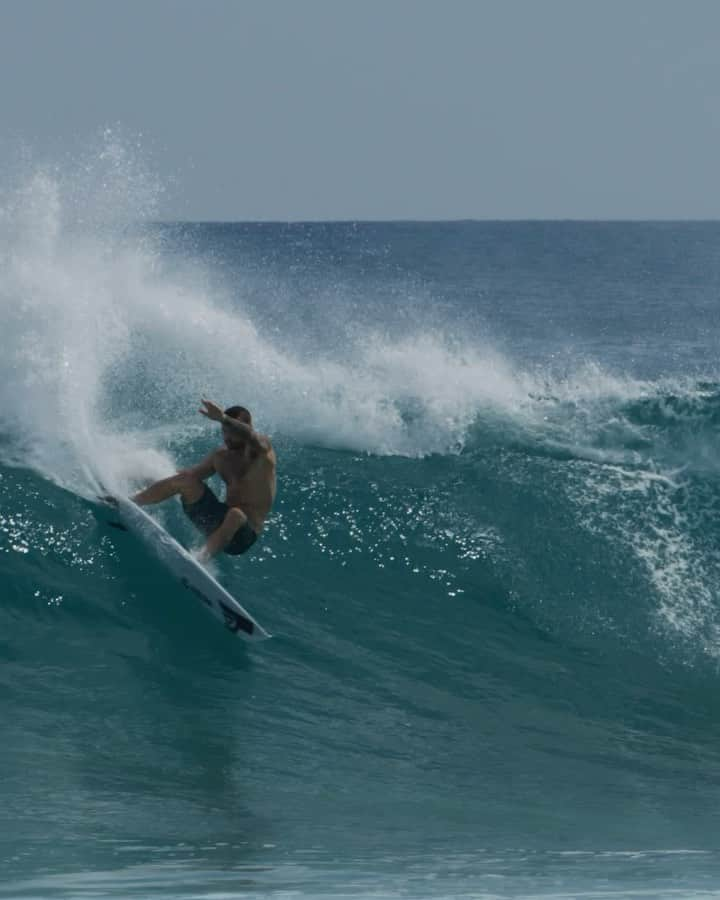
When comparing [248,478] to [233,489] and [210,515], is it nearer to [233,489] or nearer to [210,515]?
[233,489]

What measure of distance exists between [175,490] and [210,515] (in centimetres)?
30

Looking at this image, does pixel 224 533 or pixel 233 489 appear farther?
pixel 233 489

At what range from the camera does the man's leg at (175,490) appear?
1033 cm

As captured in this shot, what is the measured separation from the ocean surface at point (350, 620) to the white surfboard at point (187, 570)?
0.45 ft

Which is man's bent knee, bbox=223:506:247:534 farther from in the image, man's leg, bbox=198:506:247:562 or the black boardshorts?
the black boardshorts

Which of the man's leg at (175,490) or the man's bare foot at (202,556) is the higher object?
the man's leg at (175,490)

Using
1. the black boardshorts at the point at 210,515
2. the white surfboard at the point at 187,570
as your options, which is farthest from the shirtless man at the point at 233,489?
the white surfboard at the point at 187,570

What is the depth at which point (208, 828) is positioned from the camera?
22.5ft

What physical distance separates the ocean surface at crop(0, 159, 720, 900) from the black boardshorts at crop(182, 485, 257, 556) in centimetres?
34

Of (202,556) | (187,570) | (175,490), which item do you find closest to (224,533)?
(202,556)

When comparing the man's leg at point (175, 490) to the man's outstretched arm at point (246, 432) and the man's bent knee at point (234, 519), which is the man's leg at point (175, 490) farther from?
the man's outstretched arm at point (246, 432)

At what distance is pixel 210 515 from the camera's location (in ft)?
33.9

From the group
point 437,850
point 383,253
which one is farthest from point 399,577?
point 383,253

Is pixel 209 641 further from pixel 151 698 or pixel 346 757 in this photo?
pixel 346 757
